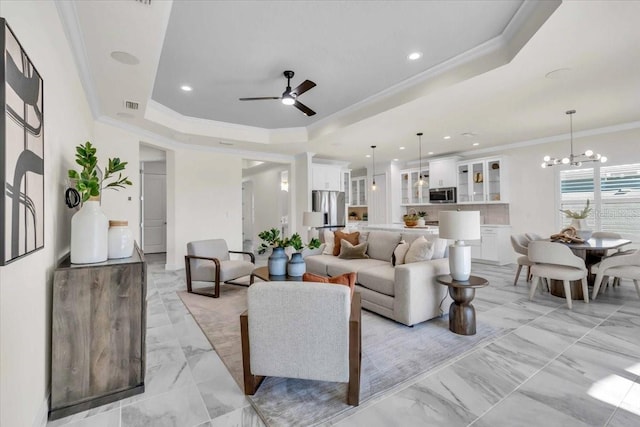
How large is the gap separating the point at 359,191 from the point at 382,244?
223 inches

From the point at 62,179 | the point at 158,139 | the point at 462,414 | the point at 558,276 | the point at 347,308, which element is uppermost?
the point at 158,139

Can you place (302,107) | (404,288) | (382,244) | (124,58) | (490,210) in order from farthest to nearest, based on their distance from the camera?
(490,210)
(382,244)
(302,107)
(404,288)
(124,58)

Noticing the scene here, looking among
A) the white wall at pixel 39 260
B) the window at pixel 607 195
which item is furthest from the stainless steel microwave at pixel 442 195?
the white wall at pixel 39 260

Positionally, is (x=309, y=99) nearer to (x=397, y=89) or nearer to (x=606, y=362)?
(x=397, y=89)

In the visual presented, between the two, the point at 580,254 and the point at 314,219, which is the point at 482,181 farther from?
the point at 314,219

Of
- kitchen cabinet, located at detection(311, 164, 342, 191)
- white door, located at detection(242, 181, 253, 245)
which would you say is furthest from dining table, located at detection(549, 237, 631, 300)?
white door, located at detection(242, 181, 253, 245)

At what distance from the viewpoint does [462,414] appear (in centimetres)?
180

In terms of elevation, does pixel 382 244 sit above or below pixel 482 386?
above

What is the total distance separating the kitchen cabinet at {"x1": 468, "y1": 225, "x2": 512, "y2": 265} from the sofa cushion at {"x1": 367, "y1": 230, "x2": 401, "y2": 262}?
356 cm

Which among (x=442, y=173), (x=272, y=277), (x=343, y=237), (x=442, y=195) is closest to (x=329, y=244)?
(x=343, y=237)

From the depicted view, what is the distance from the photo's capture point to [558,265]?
3930mm

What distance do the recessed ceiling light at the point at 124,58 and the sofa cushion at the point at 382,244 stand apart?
3630mm

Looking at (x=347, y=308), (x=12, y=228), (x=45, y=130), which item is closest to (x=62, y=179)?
(x=45, y=130)

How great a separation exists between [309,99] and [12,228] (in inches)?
152
